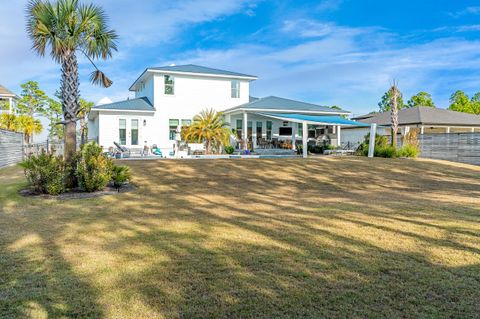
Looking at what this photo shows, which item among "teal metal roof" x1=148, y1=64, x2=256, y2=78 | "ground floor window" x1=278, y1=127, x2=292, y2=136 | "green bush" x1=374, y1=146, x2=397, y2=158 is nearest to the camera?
"green bush" x1=374, y1=146, x2=397, y2=158

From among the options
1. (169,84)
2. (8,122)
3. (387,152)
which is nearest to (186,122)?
(169,84)

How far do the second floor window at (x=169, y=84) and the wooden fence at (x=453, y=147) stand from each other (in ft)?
62.8

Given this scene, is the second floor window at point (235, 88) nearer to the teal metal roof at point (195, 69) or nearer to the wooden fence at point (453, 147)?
the teal metal roof at point (195, 69)

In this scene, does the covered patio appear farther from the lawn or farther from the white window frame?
the lawn

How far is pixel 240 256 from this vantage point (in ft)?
16.7

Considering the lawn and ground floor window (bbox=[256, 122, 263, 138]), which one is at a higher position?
ground floor window (bbox=[256, 122, 263, 138])

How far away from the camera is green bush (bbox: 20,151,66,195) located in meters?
10.5

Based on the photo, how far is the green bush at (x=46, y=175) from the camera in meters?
10.5

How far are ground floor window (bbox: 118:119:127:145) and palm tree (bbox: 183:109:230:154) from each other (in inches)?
183

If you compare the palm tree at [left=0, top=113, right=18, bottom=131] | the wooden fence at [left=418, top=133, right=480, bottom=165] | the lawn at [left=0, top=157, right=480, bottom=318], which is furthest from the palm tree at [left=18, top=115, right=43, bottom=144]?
the wooden fence at [left=418, top=133, right=480, bottom=165]

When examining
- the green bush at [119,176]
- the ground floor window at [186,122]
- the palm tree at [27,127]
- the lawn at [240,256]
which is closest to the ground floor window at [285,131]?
the ground floor window at [186,122]

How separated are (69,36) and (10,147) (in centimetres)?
1191

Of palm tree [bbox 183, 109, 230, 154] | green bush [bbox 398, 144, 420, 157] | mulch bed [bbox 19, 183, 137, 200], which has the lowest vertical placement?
mulch bed [bbox 19, 183, 137, 200]

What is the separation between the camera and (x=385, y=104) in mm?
65562
